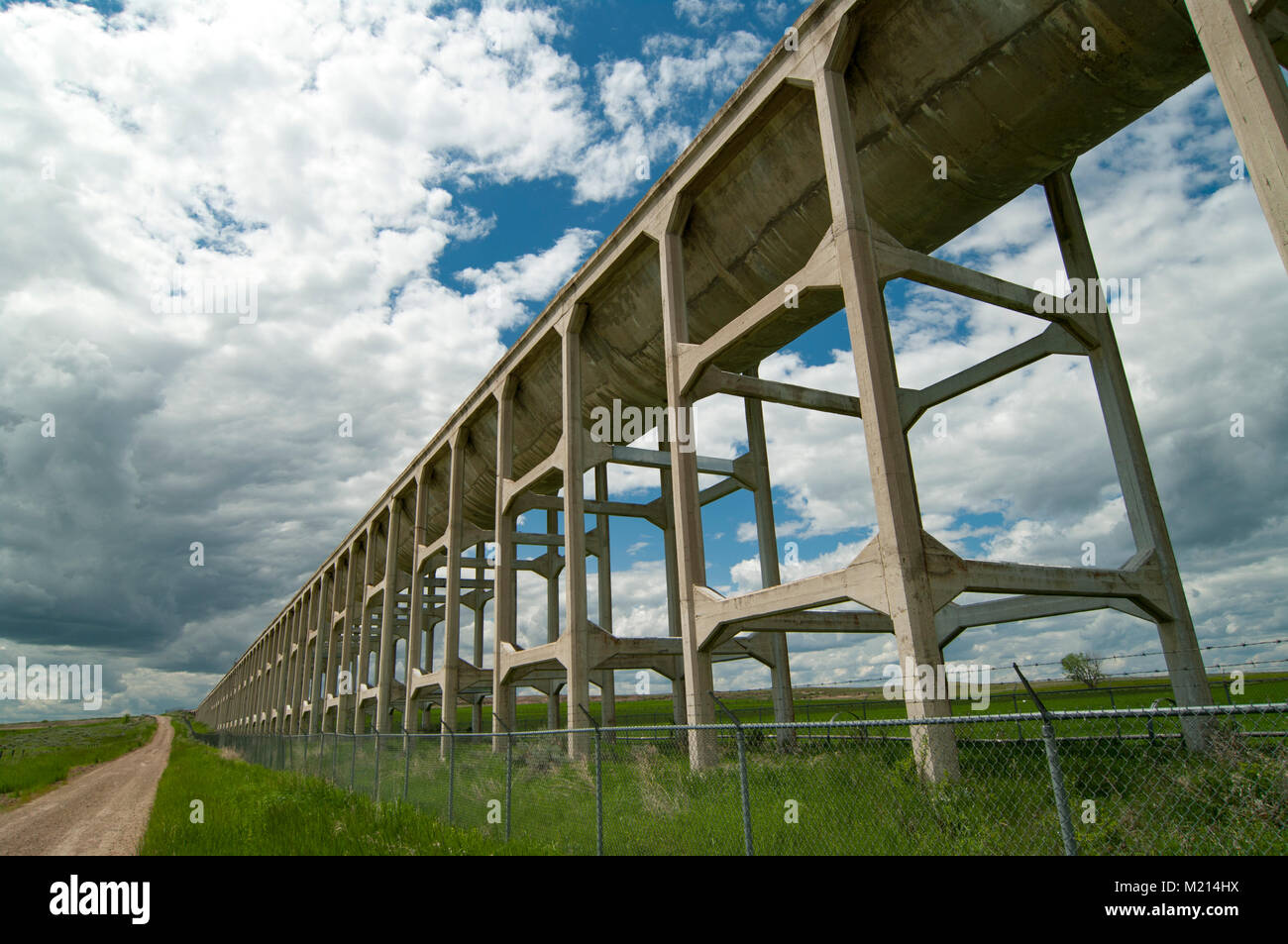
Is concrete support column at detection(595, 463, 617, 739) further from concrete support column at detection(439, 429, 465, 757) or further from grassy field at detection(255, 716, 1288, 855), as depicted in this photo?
grassy field at detection(255, 716, 1288, 855)

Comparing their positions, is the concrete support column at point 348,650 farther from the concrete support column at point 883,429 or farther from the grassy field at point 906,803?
the concrete support column at point 883,429

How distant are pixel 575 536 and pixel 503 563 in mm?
4802

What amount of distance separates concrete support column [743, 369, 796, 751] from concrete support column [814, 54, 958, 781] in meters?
7.48

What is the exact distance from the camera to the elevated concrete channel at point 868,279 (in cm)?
1020

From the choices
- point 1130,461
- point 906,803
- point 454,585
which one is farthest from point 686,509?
point 454,585

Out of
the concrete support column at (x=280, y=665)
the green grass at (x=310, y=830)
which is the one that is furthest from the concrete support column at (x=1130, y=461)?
the concrete support column at (x=280, y=665)

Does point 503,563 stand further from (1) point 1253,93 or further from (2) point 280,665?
(2) point 280,665

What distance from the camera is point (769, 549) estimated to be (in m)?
18.8

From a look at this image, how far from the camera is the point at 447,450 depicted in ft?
94.6

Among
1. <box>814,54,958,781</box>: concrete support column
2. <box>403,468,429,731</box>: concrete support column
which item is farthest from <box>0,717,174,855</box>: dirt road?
<box>814,54,958,781</box>: concrete support column

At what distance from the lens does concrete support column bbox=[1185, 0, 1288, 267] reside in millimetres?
7371
